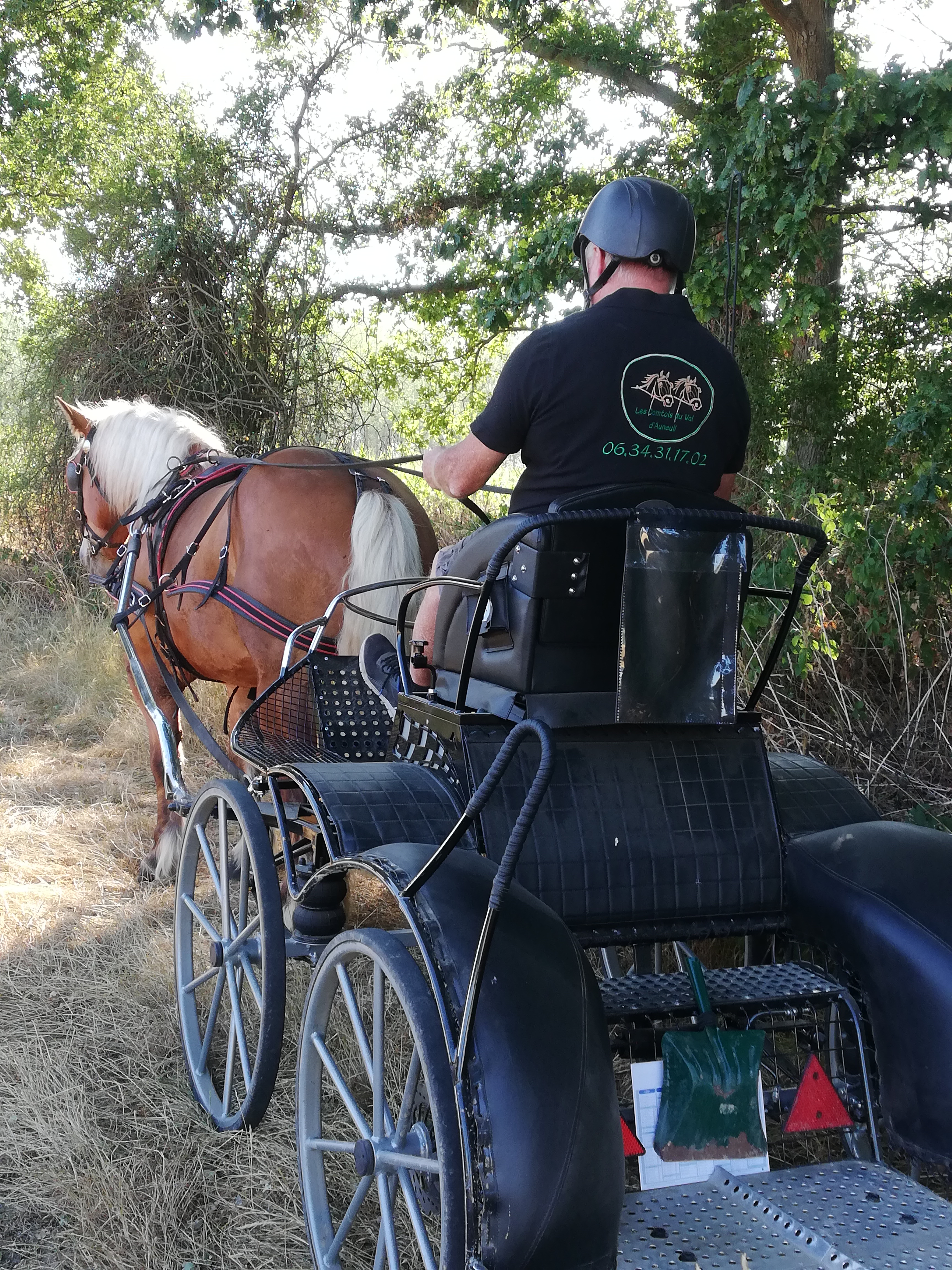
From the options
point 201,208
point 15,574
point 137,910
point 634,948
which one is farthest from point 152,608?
point 15,574

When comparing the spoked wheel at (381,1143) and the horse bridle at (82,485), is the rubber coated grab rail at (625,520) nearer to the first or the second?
the spoked wheel at (381,1143)

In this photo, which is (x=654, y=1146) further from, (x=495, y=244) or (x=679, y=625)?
(x=495, y=244)

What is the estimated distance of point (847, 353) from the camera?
5227 millimetres

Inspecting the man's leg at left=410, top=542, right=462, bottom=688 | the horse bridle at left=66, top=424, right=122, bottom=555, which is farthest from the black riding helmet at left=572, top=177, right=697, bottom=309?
the horse bridle at left=66, top=424, right=122, bottom=555

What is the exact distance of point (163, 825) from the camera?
15.1ft

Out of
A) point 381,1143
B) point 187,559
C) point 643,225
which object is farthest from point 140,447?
point 381,1143

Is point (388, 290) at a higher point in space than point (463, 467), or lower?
higher

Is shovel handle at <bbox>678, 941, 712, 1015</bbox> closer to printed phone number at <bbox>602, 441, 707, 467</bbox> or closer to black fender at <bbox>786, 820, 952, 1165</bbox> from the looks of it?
black fender at <bbox>786, 820, 952, 1165</bbox>

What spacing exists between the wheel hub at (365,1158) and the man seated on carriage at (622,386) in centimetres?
129

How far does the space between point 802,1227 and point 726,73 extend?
8.28 metres

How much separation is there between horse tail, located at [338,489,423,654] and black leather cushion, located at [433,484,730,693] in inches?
67.0

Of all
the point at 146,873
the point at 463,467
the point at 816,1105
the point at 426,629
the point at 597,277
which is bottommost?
the point at 146,873

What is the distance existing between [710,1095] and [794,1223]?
0.24m

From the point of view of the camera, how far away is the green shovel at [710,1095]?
70.9 inches
